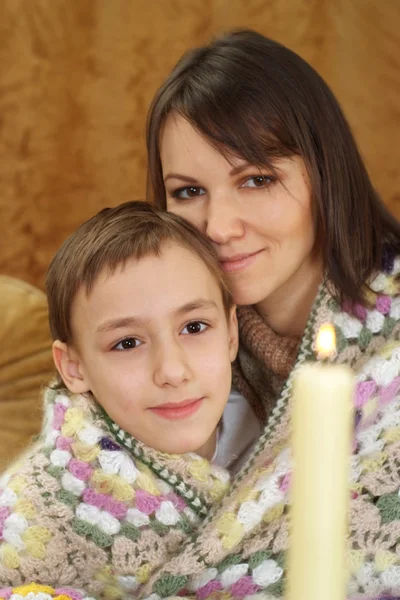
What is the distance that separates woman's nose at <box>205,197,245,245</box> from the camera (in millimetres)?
1246

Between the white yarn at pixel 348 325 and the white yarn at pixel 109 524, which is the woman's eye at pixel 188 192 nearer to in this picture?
the white yarn at pixel 348 325

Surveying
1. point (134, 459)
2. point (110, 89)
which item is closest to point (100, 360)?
point (134, 459)

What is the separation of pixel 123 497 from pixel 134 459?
61 mm

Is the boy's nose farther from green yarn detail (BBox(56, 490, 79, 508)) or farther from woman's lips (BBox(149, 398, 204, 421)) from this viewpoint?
green yarn detail (BBox(56, 490, 79, 508))

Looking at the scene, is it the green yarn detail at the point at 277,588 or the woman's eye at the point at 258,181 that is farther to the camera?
the woman's eye at the point at 258,181

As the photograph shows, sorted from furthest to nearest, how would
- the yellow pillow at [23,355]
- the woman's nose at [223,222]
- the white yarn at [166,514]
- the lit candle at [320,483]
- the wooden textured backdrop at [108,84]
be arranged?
the wooden textured backdrop at [108,84] → the yellow pillow at [23,355] → the woman's nose at [223,222] → the white yarn at [166,514] → the lit candle at [320,483]

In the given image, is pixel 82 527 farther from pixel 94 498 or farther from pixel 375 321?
pixel 375 321

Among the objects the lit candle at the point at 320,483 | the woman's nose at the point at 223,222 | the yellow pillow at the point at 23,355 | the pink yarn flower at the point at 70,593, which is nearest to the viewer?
the lit candle at the point at 320,483

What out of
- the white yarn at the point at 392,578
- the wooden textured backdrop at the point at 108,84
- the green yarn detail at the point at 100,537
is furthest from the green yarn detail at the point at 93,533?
the wooden textured backdrop at the point at 108,84

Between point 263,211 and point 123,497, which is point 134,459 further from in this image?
point 263,211

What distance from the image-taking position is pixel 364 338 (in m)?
1.26

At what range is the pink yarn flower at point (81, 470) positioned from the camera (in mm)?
1118

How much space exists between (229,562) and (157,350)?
269 millimetres

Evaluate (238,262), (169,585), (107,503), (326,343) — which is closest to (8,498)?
(107,503)
